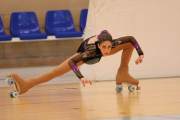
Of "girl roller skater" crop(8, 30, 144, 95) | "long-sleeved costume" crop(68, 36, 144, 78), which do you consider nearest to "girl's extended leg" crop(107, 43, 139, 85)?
"girl roller skater" crop(8, 30, 144, 95)

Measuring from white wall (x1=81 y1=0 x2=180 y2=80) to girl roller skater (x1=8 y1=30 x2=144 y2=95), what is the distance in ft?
3.83

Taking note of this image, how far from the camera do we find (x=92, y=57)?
2797 millimetres

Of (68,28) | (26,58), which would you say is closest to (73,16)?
(68,28)

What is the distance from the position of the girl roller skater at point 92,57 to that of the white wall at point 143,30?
117 cm

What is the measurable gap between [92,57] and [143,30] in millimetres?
1804

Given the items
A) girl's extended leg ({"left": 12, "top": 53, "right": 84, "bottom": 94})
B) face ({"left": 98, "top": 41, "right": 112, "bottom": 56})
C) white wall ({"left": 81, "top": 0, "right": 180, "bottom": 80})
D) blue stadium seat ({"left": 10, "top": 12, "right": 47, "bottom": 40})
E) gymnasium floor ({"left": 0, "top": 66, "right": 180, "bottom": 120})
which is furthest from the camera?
blue stadium seat ({"left": 10, "top": 12, "right": 47, "bottom": 40})

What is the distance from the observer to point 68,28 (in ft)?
22.2

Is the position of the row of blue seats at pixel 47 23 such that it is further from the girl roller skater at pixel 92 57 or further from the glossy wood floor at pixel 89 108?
the glossy wood floor at pixel 89 108

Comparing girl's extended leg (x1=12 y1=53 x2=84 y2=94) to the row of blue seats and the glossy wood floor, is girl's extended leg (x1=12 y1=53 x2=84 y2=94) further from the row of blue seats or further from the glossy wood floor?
the row of blue seats

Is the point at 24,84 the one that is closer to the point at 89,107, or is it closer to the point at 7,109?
the point at 7,109

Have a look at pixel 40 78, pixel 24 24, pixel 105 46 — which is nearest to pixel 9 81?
pixel 40 78

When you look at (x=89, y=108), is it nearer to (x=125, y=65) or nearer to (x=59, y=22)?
(x=125, y=65)

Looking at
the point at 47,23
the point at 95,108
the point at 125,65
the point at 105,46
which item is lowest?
the point at 95,108

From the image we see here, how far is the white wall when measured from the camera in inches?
166
